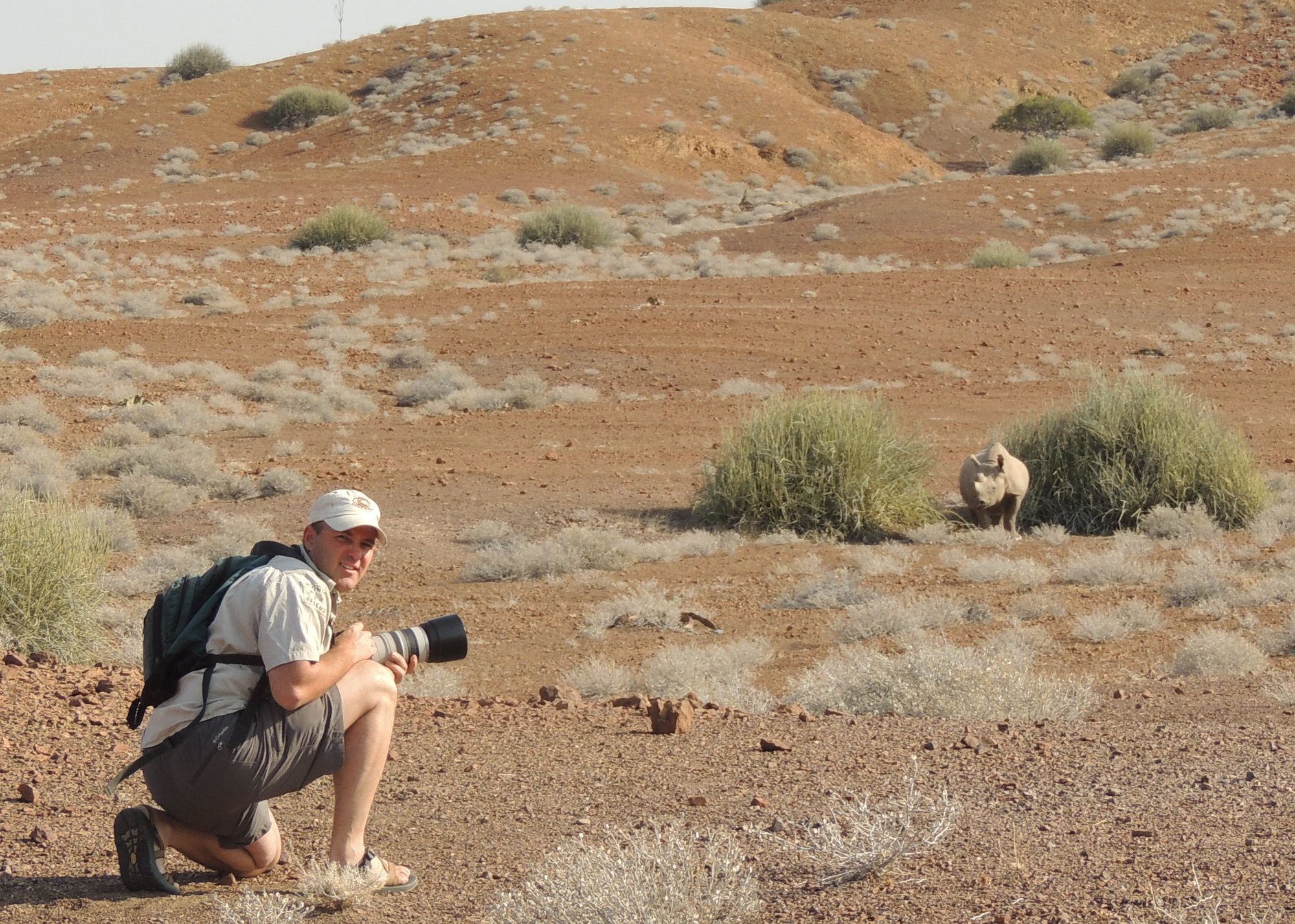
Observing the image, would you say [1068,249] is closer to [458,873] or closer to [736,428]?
[736,428]

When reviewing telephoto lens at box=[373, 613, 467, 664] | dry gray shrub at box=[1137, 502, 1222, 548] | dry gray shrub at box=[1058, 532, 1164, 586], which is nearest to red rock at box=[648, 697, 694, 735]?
telephoto lens at box=[373, 613, 467, 664]

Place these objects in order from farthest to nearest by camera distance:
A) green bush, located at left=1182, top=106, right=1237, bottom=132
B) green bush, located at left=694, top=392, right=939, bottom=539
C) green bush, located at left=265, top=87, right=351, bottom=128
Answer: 1. green bush, located at left=265, top=87, right=351, bottom=128
2. green bush, located at left=1182, top=106, right=1237, bottom=132
3. green bush, located at left=694, top=392, right=939, bottom=539

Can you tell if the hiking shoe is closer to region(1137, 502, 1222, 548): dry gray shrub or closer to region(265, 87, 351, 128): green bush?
region(1137, 502, 1222, 548): dry gray shrub

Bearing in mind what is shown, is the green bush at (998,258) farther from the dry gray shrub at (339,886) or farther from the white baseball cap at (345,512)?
the dry gray shrub at (339,886)

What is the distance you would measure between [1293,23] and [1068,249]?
37687mm

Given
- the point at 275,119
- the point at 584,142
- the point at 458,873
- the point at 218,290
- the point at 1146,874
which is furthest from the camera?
the point at 275,119

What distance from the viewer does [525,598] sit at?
11609 millimetres

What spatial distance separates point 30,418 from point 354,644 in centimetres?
1433

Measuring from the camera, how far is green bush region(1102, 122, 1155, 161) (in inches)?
1793

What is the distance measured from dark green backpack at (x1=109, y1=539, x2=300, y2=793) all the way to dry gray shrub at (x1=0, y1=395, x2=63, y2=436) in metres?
13.7

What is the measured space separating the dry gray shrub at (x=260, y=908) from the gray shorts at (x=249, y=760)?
0.28 meters

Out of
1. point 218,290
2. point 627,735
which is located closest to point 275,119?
point 218,290

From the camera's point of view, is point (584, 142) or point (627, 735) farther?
point (584, 142)

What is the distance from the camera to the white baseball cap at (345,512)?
4.52 meters
